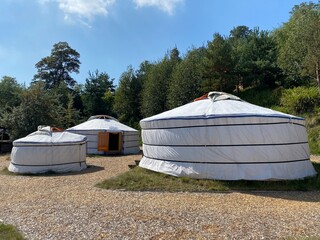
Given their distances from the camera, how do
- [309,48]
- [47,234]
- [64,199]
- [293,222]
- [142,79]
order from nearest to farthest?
[47,234], [293,222], [64,199], [309,48], [142,79]

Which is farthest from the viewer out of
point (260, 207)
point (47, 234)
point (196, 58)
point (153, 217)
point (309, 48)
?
point (196, 58)

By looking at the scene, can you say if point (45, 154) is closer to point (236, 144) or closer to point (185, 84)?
point (236, 144)

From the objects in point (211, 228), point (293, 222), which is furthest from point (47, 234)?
point (293, 222)

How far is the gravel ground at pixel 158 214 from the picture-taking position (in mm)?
3346

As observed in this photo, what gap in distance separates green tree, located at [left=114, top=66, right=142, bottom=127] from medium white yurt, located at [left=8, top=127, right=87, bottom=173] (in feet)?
45.0

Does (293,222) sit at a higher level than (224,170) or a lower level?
lower

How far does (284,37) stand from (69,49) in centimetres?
2321

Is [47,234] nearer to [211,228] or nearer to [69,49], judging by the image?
[211,228]

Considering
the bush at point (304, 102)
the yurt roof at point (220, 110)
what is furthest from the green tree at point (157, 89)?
the yurt roof at point (220, 110)

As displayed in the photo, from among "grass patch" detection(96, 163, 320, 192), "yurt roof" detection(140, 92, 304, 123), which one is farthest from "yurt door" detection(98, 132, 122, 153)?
"grass patch" detection(96, 163, 320, 192)

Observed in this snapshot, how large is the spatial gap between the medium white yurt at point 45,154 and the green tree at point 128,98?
540 inches

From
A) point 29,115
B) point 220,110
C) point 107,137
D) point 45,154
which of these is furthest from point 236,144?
point 29,115

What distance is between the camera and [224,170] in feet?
19.9

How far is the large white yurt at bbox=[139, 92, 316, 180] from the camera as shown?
19.6 ft
